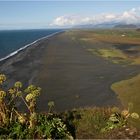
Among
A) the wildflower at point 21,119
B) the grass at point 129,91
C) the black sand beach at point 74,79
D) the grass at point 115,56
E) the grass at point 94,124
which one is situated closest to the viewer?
the wildflower at point 21,119

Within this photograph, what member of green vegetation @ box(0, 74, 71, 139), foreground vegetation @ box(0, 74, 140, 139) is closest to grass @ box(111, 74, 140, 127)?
foreground vegetation @ box(0, 74, 140, 139)

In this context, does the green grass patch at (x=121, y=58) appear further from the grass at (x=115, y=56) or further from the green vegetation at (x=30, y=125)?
the green vegetation at (x=30, y=125)

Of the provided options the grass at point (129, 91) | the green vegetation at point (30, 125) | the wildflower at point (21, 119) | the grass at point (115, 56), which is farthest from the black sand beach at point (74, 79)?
the wildflower at point (21, 119)

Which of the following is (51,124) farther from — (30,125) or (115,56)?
(115,56)

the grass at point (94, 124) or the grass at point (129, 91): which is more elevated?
the grass at point (94, 124)

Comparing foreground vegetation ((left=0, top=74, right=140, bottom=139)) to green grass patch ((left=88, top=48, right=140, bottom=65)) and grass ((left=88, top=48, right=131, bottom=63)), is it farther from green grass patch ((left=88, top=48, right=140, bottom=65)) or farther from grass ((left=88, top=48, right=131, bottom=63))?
grass ((left=88, top=48, right=131, bottom=63))

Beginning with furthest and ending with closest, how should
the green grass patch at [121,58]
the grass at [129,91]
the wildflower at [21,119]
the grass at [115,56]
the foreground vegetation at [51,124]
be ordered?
the grass at [115,56], the green grass patch at [121,58], the grass at [129,91], the wildflower at [21,119], the foreground vegetation at [51,124]
